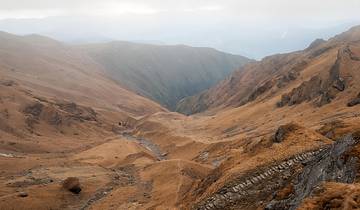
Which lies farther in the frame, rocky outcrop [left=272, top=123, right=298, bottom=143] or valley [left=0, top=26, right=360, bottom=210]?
rocky outcrop [left=272, top=123, right=298, bottom=143]

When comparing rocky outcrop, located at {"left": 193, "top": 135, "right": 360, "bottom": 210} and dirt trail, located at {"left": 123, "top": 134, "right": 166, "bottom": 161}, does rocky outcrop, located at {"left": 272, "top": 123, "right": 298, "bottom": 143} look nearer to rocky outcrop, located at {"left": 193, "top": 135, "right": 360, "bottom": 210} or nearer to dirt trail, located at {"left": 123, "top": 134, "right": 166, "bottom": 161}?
rocky outcrop, located at {"left": 193, "top": 135, "right": 360, "bottom": 210}

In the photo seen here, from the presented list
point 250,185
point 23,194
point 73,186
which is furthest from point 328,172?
point 73,186

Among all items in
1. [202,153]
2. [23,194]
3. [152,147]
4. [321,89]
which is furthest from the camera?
[152,147]

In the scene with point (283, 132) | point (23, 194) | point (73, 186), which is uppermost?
point (283, 132)

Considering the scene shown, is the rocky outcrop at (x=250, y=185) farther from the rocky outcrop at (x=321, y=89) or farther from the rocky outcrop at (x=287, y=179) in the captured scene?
the rocky outcrop at (x=321, y=89)

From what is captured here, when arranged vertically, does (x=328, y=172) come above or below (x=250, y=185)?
above

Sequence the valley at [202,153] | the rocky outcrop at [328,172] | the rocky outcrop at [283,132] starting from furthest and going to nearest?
the rocky outcrop at [283,132], the valley at [202,153], the rocky outcrop at [328,172]

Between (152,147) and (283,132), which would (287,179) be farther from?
(152,147)

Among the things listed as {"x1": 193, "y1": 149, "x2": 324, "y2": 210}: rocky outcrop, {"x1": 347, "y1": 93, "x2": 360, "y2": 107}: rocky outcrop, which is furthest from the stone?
{"x1": 347, "y1": 93, "x2": 360, "y2": 107}: rocky outcrop

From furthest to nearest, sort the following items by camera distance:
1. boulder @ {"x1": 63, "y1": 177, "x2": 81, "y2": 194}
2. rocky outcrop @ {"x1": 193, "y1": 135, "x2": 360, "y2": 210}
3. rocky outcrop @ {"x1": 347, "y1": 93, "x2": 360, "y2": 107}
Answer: rocky outcrop @ {"x1": 347, "y1": 93, "x2": 360, "y2": 107}, boulder @ {"x1": 63, "y1": 177, "x2": 81, "y2": 194}, rocky outcrop @ {"x1": 193, "y1": 135, "x2": 360, "y2": 210}

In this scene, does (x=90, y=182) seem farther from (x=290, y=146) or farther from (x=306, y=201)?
(x=306, y=201)

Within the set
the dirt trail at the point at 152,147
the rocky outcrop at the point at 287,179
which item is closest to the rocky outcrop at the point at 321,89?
the dirt trail at the point at 152,147
